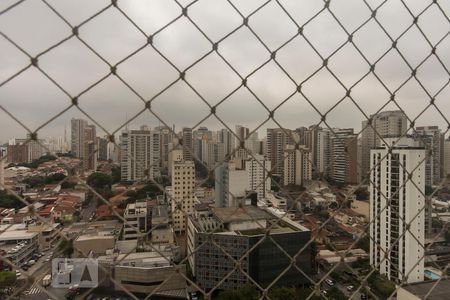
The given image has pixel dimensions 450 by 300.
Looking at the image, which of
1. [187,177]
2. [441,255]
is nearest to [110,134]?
[187,177]

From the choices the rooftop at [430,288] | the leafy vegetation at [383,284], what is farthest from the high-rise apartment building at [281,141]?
the leafy vegetation at [383,284]

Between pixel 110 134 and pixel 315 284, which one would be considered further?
pixel 315 284

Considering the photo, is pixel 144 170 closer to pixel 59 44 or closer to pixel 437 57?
pixel 59 44

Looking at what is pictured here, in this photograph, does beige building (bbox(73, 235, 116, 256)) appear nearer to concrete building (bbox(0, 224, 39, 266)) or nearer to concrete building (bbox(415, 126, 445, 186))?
concrete building (bbox(0, 224, 39, 266))

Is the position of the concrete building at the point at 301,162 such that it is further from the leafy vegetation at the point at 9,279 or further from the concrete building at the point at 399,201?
the leafy vegetation at the point at 9,279

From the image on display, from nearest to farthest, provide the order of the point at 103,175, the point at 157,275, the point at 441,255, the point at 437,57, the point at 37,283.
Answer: the point at 37,283, the point at 437,57, the point at 103,175, the point at 157,275, the point at 441,255

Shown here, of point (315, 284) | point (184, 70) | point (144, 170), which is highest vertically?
point (184, 70)

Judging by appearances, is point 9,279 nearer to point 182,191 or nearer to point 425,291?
point 182,191
